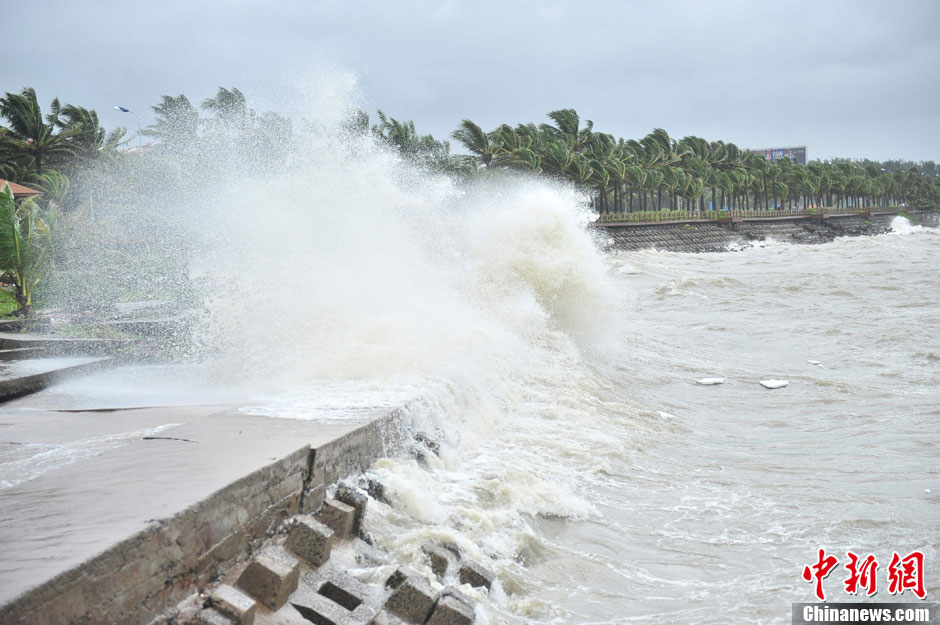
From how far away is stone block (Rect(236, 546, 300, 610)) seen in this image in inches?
133

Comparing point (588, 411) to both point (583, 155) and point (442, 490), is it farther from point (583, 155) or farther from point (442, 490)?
point (583, 155)

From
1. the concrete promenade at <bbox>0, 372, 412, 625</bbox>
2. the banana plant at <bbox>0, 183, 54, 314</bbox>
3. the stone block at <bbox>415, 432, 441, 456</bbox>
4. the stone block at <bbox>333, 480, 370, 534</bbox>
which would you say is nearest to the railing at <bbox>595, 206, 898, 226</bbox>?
the banana plant at <bbox>0, 183, 54, 314</bbox>

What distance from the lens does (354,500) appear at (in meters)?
4.38

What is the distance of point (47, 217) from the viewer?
42.9 ft

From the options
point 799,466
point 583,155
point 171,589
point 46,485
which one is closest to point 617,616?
point 171,589

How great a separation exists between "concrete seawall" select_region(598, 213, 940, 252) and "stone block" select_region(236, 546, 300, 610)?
4533 cm

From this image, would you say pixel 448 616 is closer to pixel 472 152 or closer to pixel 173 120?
pixel 173 120

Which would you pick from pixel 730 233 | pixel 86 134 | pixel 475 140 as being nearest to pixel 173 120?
pixel 86 134

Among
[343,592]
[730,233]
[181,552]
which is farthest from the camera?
[730,233]

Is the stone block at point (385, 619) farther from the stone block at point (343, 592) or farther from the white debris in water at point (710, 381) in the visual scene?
the white debris in water at point (710, 381)

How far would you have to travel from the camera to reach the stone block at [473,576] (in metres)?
4.14

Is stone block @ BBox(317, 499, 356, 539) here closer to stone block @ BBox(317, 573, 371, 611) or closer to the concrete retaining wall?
the concrete retaining wall

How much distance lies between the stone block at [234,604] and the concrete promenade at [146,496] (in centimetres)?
16

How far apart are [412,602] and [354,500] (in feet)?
2.95
